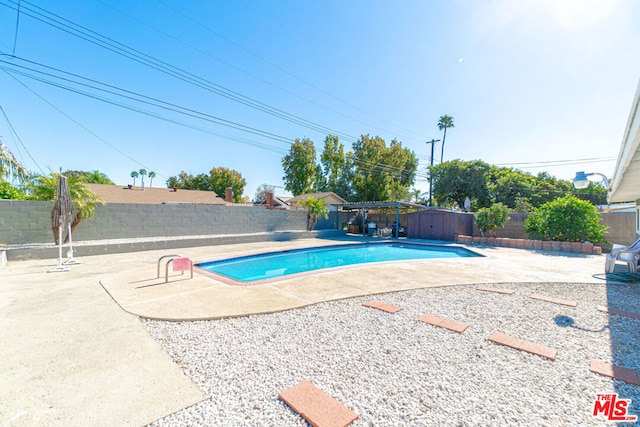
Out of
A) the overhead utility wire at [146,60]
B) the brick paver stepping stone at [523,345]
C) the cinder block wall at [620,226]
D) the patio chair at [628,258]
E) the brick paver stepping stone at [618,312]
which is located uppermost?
the overhead utility wire at [146,60]

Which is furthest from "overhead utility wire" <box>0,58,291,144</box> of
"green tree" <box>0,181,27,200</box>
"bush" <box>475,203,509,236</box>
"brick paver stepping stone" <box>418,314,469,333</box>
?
"brick paver stepping stone" <box>418,314,469,333</box>

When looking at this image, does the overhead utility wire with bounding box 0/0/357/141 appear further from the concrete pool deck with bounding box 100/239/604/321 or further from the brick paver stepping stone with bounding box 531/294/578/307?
the brick paver stepping stone with bounding box 531/294/578/307

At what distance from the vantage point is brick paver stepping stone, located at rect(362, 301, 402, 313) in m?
3.94

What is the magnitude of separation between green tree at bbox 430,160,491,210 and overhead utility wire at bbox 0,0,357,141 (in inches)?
595

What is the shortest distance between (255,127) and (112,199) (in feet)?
41.4

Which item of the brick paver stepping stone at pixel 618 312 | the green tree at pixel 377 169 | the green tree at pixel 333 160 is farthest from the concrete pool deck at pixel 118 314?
the green tree at pixel 333 160

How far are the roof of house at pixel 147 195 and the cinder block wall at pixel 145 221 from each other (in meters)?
10.5

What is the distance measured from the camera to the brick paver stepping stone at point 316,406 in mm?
1816

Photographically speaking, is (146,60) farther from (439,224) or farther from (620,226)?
(620,226)

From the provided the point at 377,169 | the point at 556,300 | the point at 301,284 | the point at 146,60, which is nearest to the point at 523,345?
the point at 556,300

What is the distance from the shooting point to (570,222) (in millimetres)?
10773

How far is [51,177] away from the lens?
29.8ft

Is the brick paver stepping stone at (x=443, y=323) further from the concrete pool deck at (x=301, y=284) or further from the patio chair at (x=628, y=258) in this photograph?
the patio chair at (x=628, y=258)

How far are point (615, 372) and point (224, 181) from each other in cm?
3980
